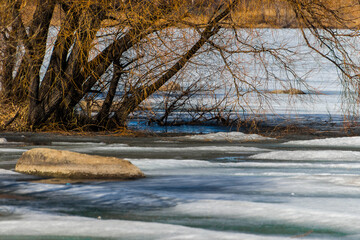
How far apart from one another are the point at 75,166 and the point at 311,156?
2.46 m

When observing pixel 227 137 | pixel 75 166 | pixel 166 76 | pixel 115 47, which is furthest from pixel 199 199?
pixel 115 47

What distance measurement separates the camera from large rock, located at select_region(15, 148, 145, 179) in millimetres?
5398

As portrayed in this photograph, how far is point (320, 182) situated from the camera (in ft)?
16.8

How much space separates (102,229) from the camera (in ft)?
11.6

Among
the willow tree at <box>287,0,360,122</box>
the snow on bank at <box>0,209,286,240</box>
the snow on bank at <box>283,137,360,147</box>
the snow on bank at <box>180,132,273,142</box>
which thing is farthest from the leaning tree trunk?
the snow on bank at <box>0,209,286,240</box>

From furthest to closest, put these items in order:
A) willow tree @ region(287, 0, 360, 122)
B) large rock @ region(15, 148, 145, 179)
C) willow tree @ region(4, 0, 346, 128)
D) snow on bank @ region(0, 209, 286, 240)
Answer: willow tree @ region(287, 0, 360, 122) → willow tree @ region(4, 0, 346, 128) → large rock @ region(15, 148, 145, 179) → snow on bank @ region(0, 209, 286, 240)

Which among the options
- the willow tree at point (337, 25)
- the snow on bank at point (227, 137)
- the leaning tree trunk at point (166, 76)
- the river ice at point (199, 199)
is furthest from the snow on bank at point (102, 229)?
the willow tree at point (337, 25)

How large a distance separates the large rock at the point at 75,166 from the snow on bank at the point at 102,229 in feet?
5.15

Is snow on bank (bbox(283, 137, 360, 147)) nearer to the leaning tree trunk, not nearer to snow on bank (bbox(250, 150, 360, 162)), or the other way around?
snow on bank (bbox(250, 150, 360, 162))

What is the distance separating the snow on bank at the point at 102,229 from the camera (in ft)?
11.2

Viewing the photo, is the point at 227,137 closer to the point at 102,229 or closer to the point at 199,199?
the point at 199,199

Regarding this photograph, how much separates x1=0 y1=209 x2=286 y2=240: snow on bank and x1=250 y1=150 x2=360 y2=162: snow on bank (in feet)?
10.7

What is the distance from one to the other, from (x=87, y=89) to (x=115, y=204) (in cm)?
572

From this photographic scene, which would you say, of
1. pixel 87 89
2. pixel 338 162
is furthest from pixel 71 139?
pixel 338 162
